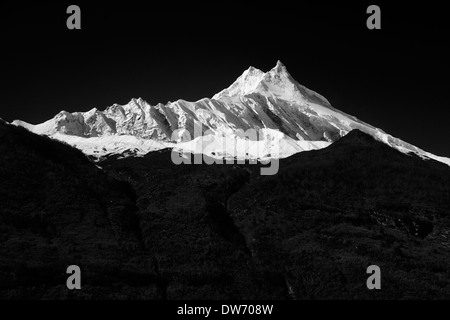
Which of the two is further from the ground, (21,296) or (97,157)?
(97,157)

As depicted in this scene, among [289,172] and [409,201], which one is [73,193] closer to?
[289,172]

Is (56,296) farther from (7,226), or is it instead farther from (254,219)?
(254,219)
